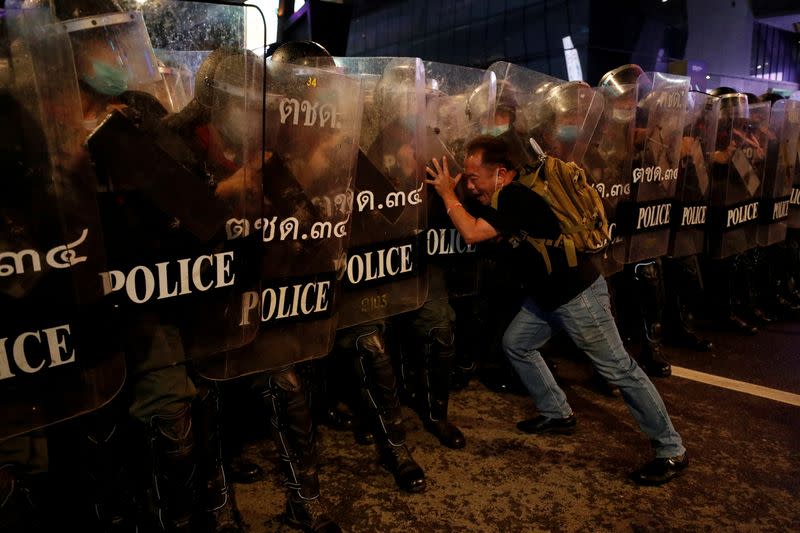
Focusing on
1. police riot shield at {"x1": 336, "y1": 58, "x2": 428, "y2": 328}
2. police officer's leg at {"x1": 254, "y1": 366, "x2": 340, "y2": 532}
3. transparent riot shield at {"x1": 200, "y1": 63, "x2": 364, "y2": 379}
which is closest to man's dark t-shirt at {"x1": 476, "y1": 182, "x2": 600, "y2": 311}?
police riot shield at {"x1": 336, "y1": 58, "x2": 428, "y2": 328}

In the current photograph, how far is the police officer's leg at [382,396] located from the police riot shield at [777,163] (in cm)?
430

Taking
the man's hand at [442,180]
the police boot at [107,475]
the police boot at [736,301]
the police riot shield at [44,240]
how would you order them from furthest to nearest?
the police boot at [736,301] → the man's hand at [442,180] → the police boot at [107,475] → the police riot shield at [44,240]

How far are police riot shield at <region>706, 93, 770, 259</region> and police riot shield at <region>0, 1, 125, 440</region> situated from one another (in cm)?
481

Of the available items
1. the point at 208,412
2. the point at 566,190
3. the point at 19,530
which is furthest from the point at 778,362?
the point at 19,530

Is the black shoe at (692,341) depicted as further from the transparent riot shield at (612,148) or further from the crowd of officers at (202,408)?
the transparent riot shield at (612,148)

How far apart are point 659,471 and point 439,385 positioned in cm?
124

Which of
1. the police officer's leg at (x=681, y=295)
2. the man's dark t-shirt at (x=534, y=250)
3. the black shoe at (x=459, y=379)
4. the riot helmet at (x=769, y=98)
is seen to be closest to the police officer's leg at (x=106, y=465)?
the man's dark t-shirt at (x=534, y=250)

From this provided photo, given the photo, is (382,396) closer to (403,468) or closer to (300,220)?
(403,468)

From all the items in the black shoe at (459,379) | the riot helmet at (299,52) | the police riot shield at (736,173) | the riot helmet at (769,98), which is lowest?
the black shoe at (459,379)

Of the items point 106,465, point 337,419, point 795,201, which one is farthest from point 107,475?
point 795,201

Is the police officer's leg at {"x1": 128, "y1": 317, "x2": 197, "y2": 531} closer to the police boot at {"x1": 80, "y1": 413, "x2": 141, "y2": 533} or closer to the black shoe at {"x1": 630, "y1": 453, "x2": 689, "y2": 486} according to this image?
the police boot at {"x1": 80, "y1": 413, "x2": 141, "y2": 533}

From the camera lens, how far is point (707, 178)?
4.94m

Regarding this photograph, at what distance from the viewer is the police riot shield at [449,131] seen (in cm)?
322

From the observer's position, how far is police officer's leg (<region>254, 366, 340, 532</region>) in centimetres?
263
